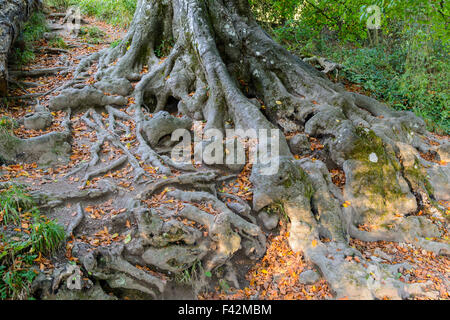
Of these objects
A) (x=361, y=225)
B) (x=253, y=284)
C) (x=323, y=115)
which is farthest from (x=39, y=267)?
(x=323, y=115)

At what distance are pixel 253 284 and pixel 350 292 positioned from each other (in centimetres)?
110

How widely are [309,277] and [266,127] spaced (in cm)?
237

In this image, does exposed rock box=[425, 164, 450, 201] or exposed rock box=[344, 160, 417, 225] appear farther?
exposed rock box=[425, 164, 450, 201]

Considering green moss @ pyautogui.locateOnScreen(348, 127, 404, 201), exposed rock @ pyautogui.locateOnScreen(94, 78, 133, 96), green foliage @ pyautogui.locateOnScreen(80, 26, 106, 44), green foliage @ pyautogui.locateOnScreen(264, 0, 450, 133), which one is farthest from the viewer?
green foliage @ pyautogui.locateOnScreen(80, 26, 106, 44)

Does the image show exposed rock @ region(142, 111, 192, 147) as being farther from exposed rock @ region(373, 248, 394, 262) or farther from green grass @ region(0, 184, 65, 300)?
exposed rock @ region(373, 248, 394, 262)

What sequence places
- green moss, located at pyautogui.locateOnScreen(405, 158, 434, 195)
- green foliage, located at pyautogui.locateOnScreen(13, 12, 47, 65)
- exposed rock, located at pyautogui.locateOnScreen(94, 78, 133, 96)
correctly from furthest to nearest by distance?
1. green foliage, located at pyautogui.locateOnScreen(13, 12, 47, 65)
2. exposed rock, located at pyautogui.locateOnScreen(94, 78, 133, 96)
3. green moss, located at pyautogui.locateOnScreen(405, 158, 434, 195)

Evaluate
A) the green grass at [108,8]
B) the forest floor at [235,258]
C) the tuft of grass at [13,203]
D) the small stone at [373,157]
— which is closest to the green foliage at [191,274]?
the forest floor at [235,258]

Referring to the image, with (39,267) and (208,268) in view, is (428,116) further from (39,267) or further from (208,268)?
(39,267)

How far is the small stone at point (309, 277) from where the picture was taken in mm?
3473

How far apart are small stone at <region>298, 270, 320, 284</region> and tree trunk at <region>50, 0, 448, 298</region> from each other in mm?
146

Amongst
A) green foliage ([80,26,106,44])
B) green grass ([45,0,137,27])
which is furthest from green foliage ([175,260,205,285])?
green grass ([45,0,137,27])

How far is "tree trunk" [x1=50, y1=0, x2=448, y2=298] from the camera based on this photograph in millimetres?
3514

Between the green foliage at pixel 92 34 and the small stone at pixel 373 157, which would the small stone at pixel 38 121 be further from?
the small stone at pixel 373 157

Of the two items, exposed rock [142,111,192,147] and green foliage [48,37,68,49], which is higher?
green foliage [48,37,68,49]
